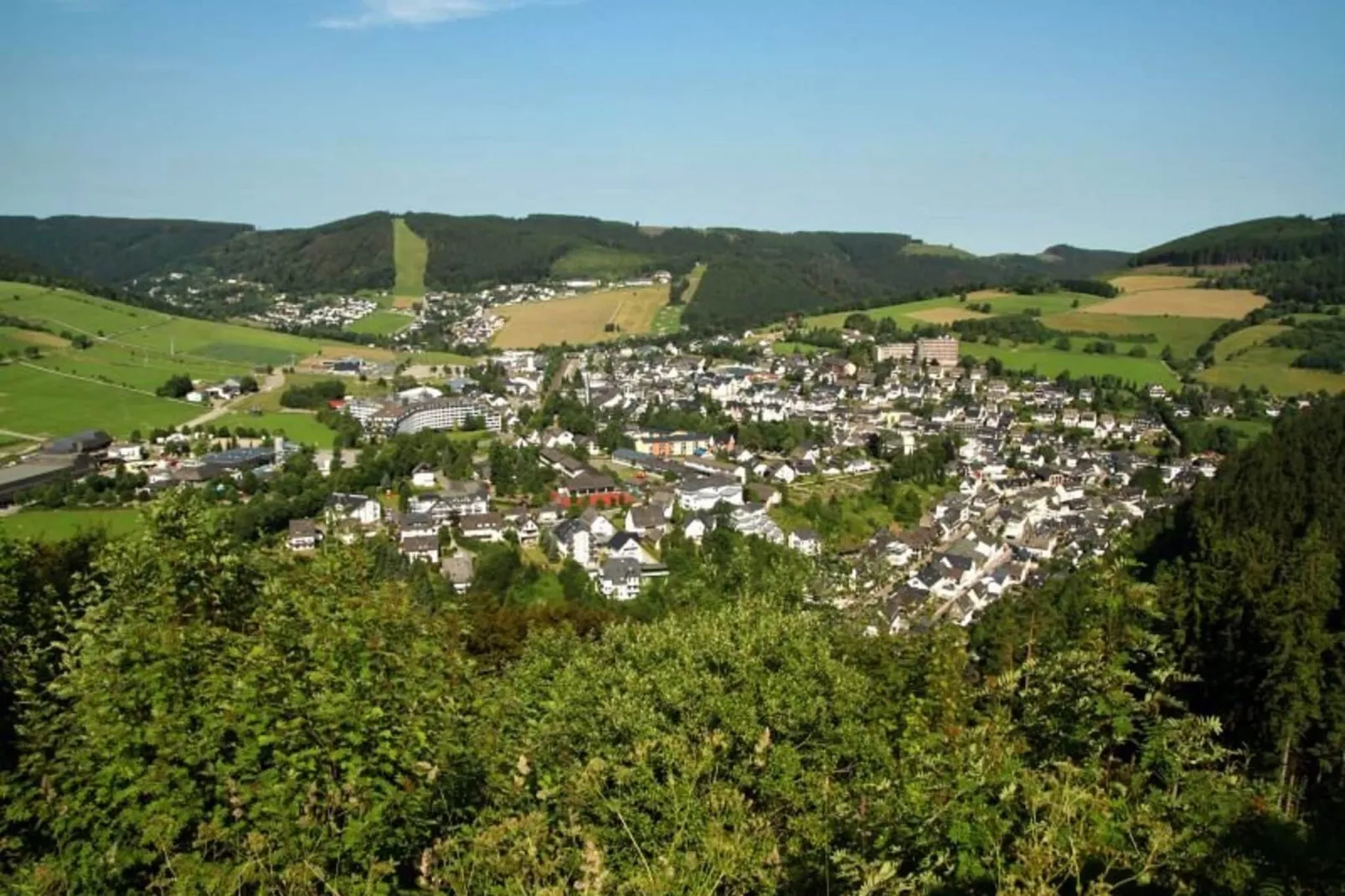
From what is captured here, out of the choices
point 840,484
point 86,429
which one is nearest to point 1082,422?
point 840,484

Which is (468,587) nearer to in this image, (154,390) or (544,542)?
(544,542)

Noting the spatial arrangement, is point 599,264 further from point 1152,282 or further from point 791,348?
point 1152,282

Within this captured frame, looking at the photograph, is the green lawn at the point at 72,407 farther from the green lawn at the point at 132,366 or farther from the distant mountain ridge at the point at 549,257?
the distant mountain ridge at the point at 549,257

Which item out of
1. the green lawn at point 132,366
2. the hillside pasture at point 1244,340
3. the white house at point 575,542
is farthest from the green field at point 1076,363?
the green lawn at point 132,366

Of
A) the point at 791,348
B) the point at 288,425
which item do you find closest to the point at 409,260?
the point at 791,348

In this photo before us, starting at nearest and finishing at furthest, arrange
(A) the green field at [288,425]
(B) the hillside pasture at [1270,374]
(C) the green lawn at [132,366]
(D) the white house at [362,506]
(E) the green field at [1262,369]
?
(D) the white house at [362,506], (A) the green field at [288,425], (B) the hillside pasture at [1270,374], (E) the green field at [1262,369], (C) the green lawn at [132,366]

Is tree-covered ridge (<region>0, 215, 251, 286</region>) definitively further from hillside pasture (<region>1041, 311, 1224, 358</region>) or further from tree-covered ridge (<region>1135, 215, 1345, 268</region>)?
tree-covered ridge (<region>1135, 215, 1345, 268</region>)
